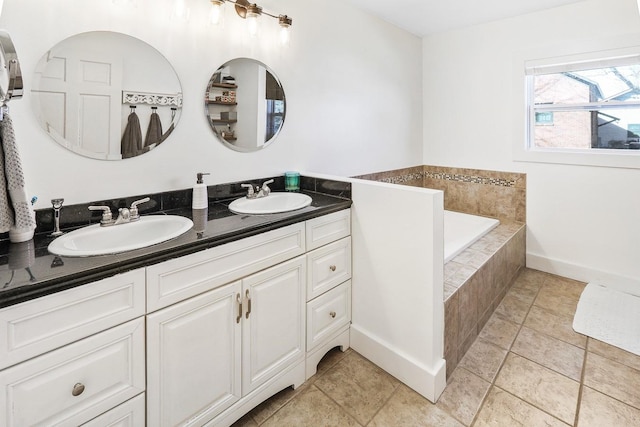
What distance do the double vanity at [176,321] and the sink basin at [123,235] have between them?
0.13 feet

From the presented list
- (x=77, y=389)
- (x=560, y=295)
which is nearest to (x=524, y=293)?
(x=560, y=295)

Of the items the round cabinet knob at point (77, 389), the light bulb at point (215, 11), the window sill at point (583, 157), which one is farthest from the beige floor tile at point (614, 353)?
the light bulb at point (215, 11)

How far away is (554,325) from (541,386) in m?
0.71

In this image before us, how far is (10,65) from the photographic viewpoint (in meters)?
1.10

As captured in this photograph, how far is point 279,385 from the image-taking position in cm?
166

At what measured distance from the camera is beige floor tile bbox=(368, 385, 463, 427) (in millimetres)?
1527

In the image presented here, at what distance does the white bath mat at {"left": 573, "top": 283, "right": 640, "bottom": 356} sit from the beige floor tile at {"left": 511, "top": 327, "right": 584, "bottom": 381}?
254 millimetres

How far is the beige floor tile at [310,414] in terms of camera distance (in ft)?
5.03

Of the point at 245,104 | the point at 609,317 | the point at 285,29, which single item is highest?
the point at 285,29

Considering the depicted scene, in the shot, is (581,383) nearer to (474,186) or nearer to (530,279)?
Result: (530,279)

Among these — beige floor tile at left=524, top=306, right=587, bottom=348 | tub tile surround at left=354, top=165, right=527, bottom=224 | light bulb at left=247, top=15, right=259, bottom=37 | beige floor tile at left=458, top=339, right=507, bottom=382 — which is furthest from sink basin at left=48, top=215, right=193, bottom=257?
beige floor tile at left=524, top=306, right=587, bottom=348

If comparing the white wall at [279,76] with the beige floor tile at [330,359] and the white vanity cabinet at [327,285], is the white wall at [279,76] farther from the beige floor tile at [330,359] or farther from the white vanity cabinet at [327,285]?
the beige floor tile at [330,359]

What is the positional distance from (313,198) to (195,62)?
0.98 m

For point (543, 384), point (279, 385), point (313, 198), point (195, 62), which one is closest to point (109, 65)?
point (195, 62)
